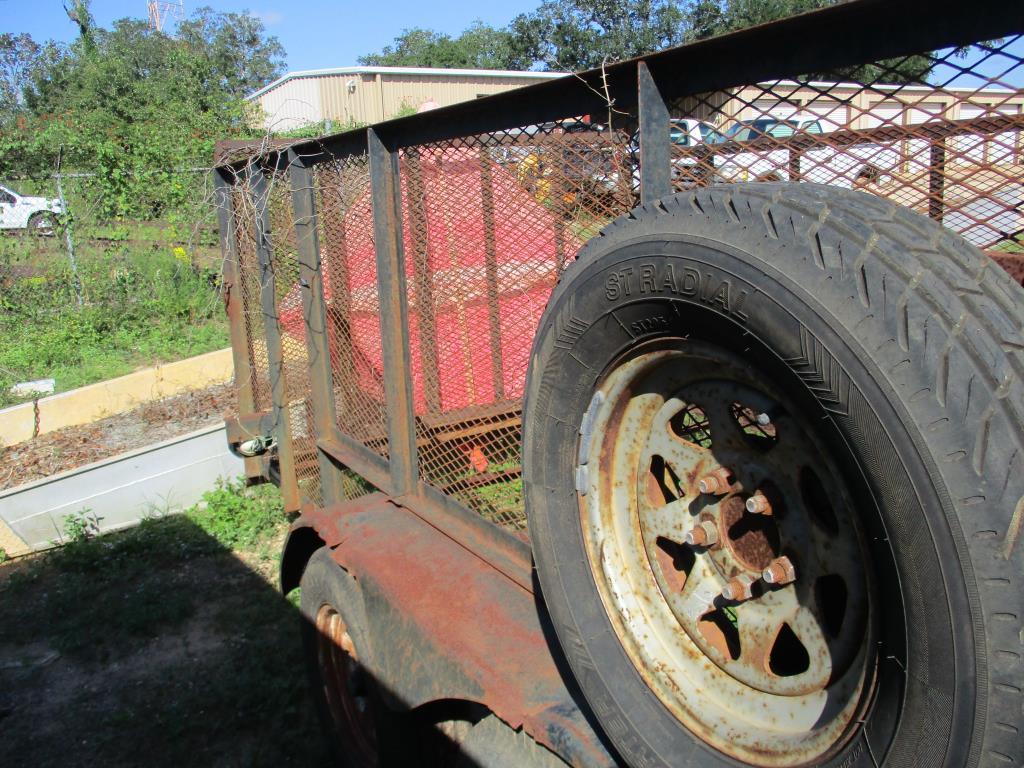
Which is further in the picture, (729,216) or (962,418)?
(729,216)

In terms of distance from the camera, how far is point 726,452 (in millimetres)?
1486

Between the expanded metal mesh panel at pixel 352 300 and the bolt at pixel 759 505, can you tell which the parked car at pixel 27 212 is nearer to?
the expanded metal mesh panel at pixel 352 300

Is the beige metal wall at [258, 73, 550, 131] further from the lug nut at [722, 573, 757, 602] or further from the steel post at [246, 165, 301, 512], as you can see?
the lug nut at [722, 573, 757, 602]

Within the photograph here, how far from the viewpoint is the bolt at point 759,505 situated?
55.1 inches

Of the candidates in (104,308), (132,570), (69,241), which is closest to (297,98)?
(69,241)

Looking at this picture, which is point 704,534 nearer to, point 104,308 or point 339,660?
point 339,660

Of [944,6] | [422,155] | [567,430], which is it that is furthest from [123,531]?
[944,6]

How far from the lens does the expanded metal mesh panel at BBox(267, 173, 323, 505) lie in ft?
12.7

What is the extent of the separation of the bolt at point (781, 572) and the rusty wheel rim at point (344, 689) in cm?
188

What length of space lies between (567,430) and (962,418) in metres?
0.85

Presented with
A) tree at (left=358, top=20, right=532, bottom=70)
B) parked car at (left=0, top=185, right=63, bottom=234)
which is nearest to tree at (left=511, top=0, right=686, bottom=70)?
tree at (left=358, top=20, right=532, bottom=70)

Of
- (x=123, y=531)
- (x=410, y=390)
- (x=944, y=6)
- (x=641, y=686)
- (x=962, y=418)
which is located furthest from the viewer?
(x=123, y=531)

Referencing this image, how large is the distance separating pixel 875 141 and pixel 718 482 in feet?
2.70

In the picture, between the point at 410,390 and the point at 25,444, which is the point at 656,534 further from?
the point at 25,444
